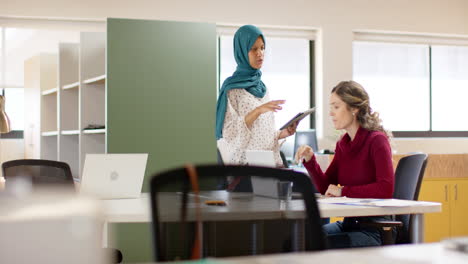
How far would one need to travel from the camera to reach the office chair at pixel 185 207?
4.13 ft

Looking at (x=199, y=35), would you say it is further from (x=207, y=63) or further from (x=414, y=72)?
(x=414, y=72)

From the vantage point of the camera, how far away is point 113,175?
8.62 feet

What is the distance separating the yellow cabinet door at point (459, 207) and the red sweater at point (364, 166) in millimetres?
2368

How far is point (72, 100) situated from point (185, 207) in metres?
4.07

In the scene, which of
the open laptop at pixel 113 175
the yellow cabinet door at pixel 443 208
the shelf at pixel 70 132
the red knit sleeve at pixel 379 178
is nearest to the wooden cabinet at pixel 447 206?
the yellow cabinet door at pixel 443 208

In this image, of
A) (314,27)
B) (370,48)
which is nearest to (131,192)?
(314,27)

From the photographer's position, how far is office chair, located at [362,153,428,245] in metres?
2.46

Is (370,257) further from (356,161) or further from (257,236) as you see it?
(356,161)

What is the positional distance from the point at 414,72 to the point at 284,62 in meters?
1.60

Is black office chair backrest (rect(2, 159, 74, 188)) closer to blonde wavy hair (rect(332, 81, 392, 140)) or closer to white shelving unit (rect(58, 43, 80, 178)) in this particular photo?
blonde wavy hair (rect(332, 81, 392, 140))

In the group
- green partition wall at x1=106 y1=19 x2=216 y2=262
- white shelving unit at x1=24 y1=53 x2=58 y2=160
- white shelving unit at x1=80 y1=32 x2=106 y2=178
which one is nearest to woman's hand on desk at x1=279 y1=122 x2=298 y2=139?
green partition wall at x1=106 y1=19 x2=216 y2=262

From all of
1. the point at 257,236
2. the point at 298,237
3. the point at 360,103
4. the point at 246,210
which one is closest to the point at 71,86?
the point at 360,103

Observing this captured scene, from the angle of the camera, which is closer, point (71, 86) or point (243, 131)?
point (243, 131)

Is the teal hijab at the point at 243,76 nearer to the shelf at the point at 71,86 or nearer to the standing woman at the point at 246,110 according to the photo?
the standing woman at the point at 246,110
